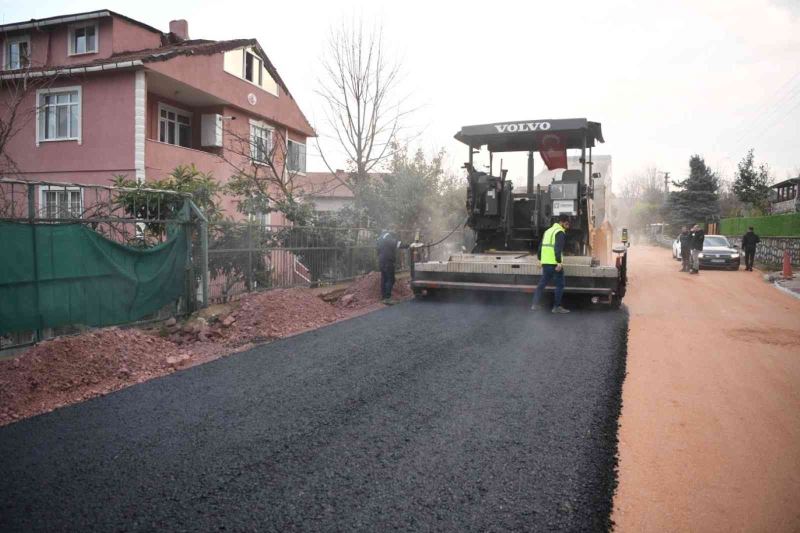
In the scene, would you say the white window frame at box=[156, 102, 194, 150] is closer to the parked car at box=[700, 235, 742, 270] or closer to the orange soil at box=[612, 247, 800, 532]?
the orange soil at box=[612, 247, 800, 532]

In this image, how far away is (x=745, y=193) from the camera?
43.2 meters

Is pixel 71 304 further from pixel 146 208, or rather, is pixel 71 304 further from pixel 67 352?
pixel 146 208

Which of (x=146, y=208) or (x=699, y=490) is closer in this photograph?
(x=699, y=490)

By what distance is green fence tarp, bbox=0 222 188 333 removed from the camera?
634 centimetres

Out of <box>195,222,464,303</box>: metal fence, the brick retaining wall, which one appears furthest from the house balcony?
the brick retaining wall

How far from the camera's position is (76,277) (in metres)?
7.09

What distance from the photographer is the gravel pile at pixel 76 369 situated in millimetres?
5129

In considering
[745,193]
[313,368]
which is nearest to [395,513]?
[313,368]

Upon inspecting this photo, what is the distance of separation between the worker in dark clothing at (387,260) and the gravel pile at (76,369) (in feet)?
17.9

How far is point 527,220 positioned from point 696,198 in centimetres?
4101

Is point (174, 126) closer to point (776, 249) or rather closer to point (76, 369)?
point (76, 369)

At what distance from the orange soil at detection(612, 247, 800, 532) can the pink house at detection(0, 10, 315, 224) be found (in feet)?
38.0

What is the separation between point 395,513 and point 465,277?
7.95 meters

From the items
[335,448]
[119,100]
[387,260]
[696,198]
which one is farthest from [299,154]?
[696,198]
